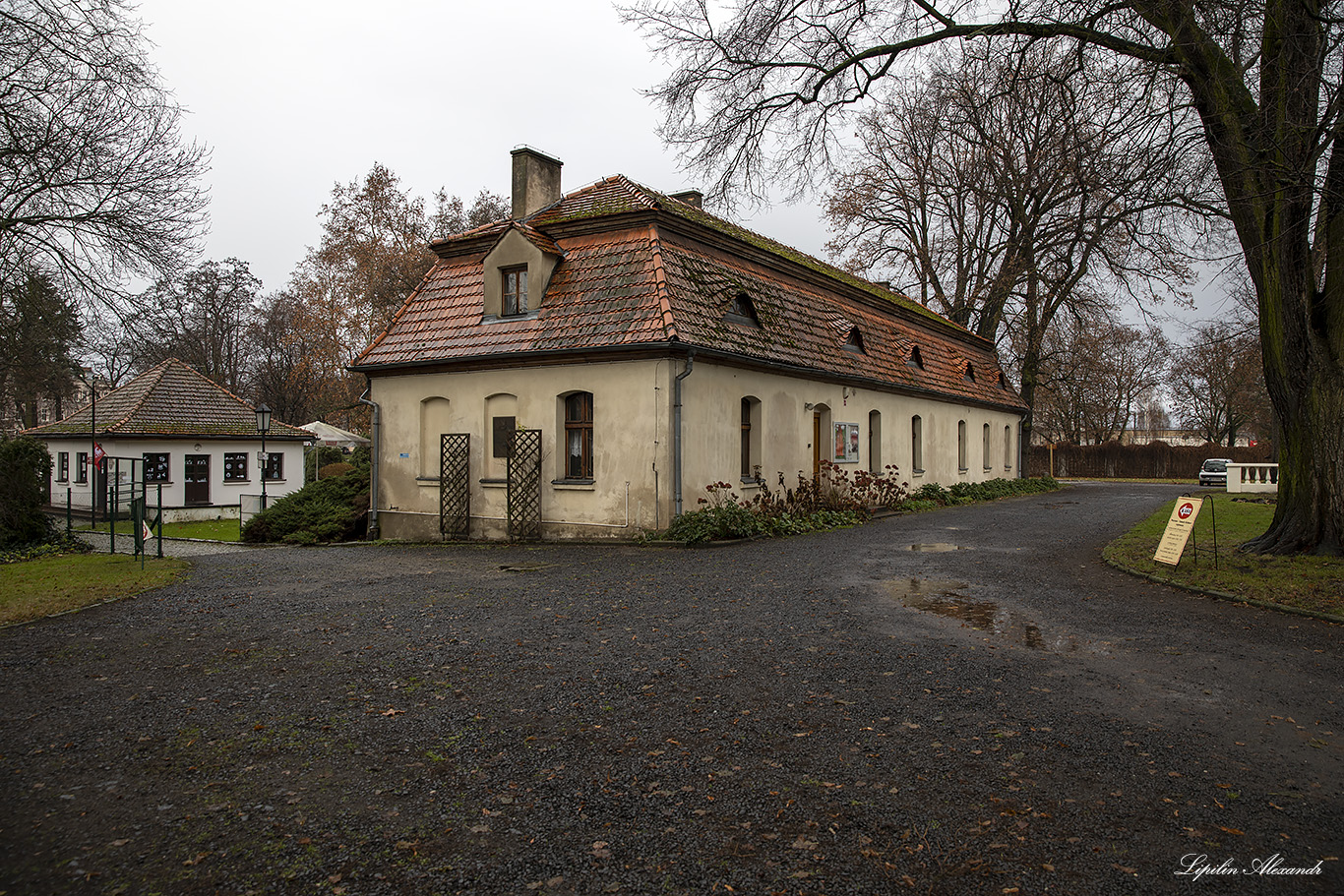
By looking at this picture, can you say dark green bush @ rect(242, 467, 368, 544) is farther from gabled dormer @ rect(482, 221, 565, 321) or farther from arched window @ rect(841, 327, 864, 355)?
arched window @ rect(841, 327, 864, 355)

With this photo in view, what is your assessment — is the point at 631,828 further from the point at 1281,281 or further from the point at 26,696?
the point at 1281,281

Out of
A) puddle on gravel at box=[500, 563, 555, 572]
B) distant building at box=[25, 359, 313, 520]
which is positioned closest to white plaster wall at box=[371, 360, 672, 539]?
puddle on gravel at box=[500, 563, 555, 572]

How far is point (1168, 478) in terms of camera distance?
47.4 meters

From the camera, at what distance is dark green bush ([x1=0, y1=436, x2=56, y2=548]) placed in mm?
17109

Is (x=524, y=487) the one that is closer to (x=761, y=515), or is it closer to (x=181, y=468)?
(x=761, y=515)

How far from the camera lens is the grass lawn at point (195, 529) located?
22.6 metres

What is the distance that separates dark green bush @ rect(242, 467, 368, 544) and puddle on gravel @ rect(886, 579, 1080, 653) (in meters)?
12.9

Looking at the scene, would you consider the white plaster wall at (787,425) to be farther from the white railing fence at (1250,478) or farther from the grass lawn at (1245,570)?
the white railing fence at (1250,478)

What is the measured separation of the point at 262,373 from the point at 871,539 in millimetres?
46884

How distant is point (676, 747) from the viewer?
4676mm

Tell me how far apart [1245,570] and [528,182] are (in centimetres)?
1656

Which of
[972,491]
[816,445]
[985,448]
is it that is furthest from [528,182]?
[985,448]

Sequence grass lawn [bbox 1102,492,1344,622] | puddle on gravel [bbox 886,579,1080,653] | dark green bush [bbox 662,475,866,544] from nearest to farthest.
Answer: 1. puddle on gravel [bbox 886,579,1080,653]
2. grass lawn [bbox 1102,492,1344,622]
3. dark green bush [bbox 662,475,866,544]

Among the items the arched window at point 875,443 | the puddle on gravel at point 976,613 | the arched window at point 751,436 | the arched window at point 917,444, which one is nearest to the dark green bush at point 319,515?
the arched window at point 751,436
